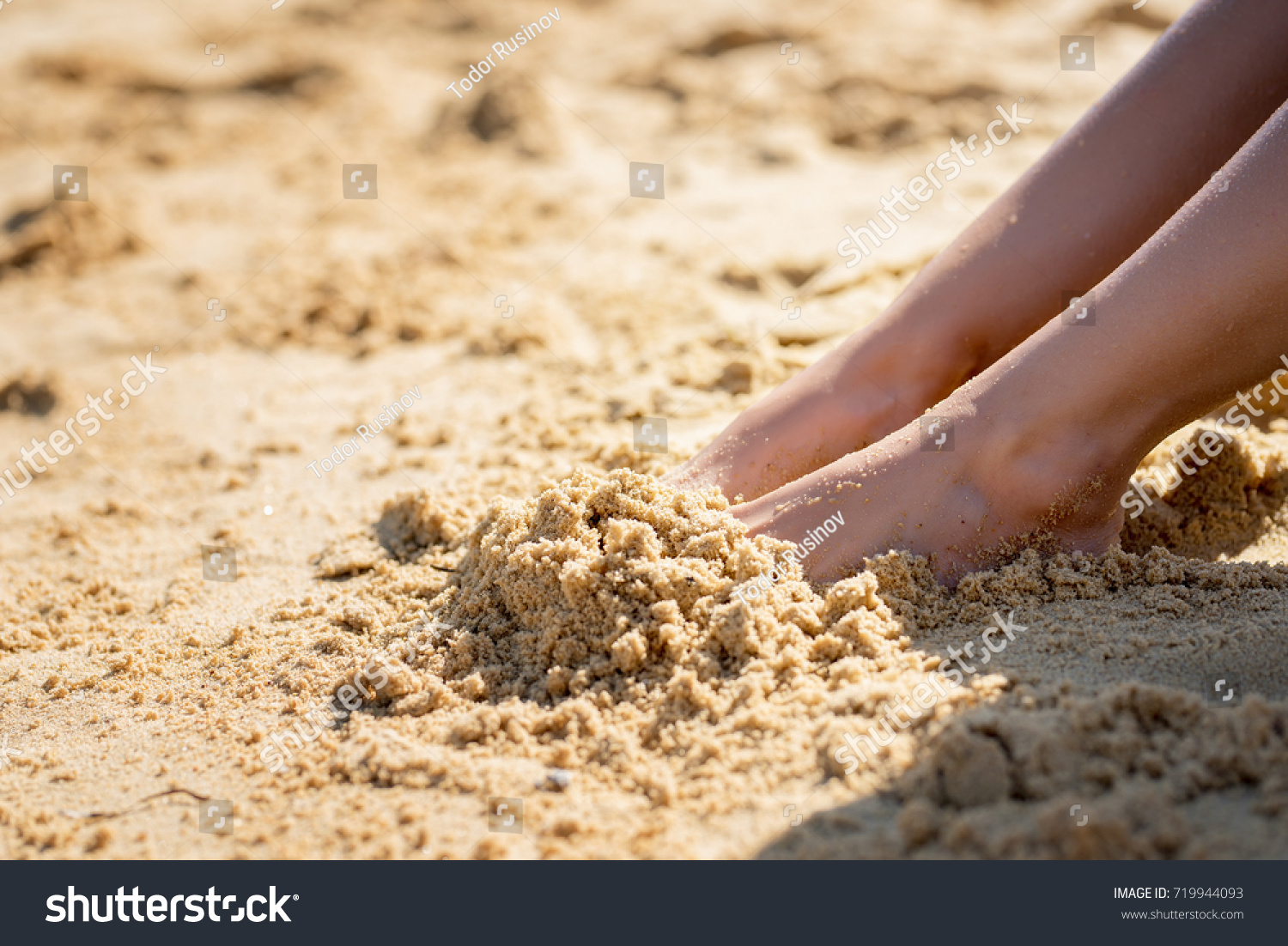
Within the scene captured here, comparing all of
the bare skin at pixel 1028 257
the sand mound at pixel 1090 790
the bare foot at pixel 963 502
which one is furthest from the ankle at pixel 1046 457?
the sand mound at pixel 1090 790

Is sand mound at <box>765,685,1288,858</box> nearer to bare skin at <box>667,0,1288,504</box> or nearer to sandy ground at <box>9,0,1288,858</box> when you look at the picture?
sandy ground at <box>9,0,1288,858</box>

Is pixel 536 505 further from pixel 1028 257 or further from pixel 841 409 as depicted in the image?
pixel 1028 257

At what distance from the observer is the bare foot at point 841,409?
181cm

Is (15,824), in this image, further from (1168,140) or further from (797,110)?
(797,110)

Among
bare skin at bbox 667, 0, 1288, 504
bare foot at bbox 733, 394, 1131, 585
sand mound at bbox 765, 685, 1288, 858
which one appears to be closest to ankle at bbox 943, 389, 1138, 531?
bare foot at bbox 733, 394, 1131, 585

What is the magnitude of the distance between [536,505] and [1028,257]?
102 centimetres

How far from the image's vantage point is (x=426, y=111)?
4312mm

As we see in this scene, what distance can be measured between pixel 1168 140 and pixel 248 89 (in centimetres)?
413

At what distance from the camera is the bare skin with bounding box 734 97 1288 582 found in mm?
1376

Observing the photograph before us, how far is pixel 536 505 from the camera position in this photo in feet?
5.56

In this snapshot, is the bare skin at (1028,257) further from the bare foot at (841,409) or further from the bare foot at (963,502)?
the bare foot at (963,502)

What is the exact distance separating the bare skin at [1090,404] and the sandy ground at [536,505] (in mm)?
82

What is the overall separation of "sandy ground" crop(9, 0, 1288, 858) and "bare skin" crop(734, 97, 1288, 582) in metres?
0.08

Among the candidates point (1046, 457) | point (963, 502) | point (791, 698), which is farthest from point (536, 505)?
point (1046, 457)
